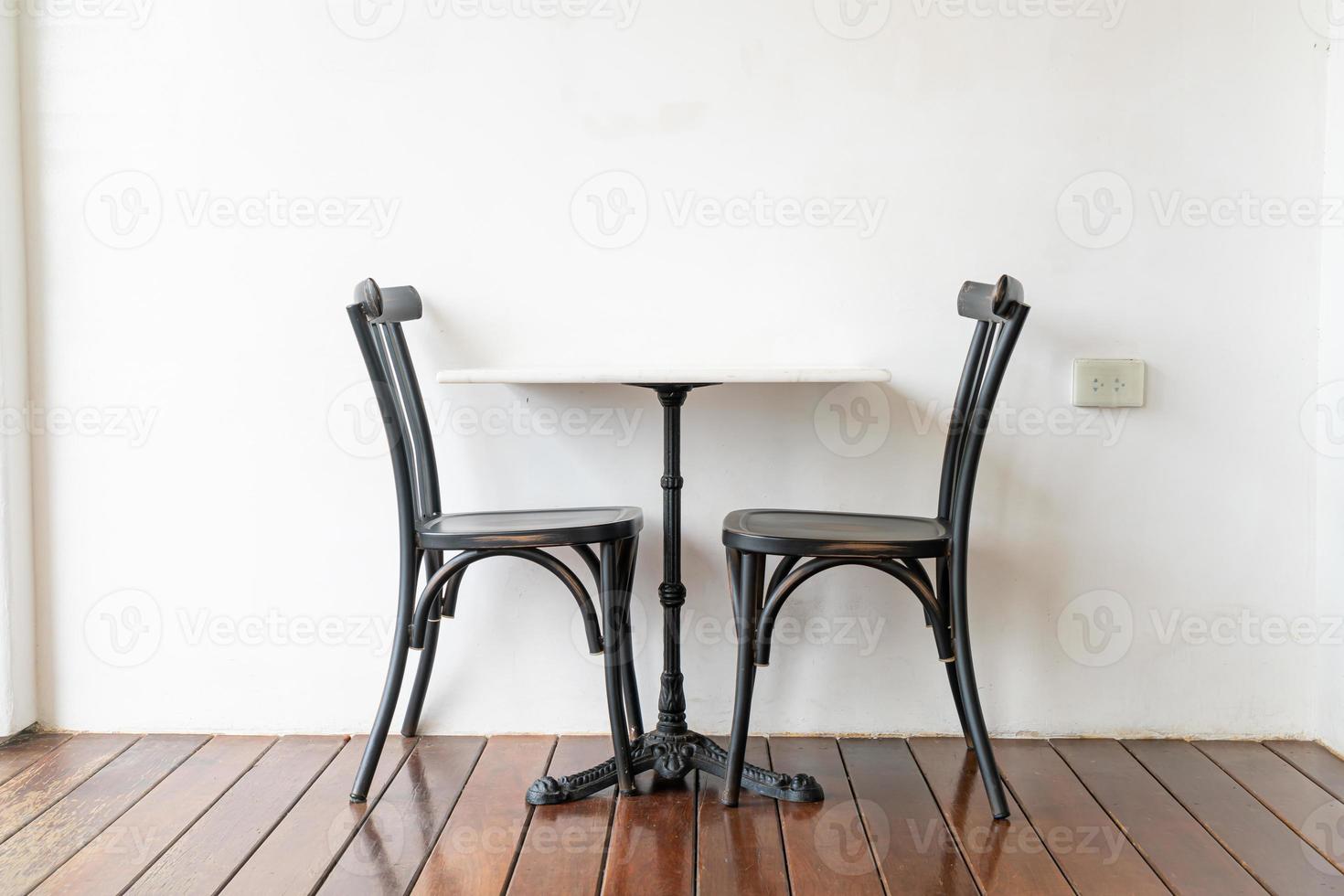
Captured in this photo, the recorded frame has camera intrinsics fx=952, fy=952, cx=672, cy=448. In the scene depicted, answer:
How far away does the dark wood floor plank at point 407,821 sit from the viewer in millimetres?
1445

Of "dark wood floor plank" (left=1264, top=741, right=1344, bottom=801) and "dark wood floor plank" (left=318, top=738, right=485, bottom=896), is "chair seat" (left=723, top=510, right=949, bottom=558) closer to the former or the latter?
"dark wood floor plank" (left=318, top=738, right=485, bottom=896)

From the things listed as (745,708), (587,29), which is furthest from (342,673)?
(587,29)

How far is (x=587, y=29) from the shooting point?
199 cm

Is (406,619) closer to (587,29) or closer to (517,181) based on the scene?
(517,181)

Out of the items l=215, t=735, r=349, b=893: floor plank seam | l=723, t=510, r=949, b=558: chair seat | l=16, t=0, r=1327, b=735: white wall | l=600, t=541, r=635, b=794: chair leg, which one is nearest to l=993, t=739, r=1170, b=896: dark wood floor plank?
l=16, t=0, r=1327, b=735: white wall

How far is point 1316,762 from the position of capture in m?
1.92

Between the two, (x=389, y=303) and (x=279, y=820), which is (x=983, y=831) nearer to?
(x=279, y=820)

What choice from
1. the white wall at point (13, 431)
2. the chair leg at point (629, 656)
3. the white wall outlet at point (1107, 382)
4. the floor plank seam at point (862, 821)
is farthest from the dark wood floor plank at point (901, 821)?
the white wall at point (13, 431)

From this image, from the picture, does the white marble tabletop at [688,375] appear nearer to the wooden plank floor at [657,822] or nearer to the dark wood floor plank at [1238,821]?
the wooden plank floor at [657,822]

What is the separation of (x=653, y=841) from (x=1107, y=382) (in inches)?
51.7

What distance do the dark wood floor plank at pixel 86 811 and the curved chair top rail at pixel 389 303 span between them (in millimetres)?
990

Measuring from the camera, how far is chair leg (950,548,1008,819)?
5.44 feet

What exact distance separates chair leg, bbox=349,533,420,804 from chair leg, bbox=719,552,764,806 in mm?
596

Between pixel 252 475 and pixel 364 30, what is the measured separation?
3.22 feet
